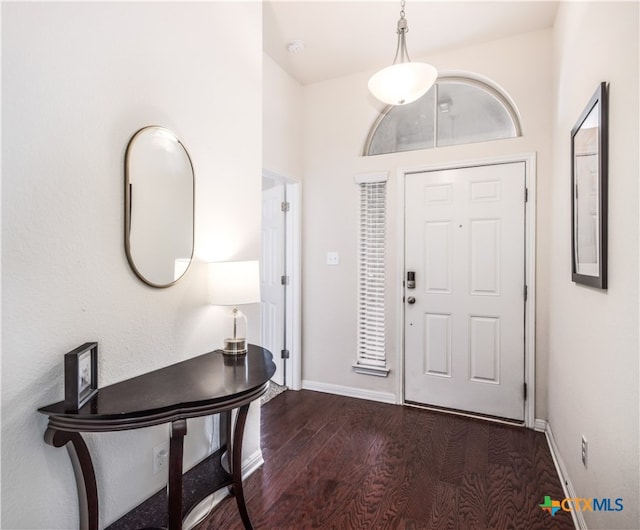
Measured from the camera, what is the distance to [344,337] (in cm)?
322

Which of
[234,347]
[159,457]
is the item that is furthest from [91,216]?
[159,457]

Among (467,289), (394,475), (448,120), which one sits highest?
(448,120)

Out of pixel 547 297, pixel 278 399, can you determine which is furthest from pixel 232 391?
pixel 547 297

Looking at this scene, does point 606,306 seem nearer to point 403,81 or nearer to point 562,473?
point 562,473

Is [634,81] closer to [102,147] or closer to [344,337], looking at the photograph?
[102,147]

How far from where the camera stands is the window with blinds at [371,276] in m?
3.08

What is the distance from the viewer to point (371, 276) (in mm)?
3139

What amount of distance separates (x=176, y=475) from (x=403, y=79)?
6.57 feet

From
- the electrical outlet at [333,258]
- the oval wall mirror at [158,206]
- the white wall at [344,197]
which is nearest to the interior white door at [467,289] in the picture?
the white wall at [344,197]

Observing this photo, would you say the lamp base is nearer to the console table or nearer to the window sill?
the console table

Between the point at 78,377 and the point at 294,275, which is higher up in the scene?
the point at 294,275

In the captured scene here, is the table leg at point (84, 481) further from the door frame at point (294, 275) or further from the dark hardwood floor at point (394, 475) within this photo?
the door frame at point (294, 275)

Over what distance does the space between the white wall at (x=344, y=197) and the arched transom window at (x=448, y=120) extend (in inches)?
3.0

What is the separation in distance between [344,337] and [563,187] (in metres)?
1.99
